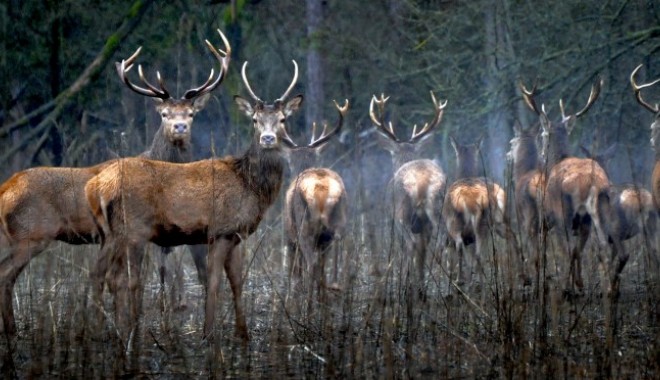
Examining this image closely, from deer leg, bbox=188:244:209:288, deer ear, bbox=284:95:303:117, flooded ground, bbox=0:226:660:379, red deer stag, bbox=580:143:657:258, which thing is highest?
deer ear, bbox=284:95:303:117

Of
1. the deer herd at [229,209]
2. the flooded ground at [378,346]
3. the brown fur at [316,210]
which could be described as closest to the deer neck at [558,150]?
the deer herd at [229,209]

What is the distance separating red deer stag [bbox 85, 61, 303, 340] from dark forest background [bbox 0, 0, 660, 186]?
5290mm

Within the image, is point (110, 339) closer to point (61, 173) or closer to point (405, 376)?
point (405, 376)

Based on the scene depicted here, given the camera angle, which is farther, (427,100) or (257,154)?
(427,100)

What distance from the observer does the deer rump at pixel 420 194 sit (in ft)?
33.2

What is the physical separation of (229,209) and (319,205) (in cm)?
217

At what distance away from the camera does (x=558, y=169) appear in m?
9.78

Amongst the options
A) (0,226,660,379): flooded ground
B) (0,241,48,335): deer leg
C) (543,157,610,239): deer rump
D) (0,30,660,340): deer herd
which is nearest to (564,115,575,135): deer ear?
(0,30,660,340): deer herd

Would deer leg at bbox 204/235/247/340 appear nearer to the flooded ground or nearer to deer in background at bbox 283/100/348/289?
the flooded ground

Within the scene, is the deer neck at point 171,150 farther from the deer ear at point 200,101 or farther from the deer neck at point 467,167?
the deer neck at point 467,167

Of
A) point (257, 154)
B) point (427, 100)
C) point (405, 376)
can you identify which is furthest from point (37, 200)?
point (427, 100)

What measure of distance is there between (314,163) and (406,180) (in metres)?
1.37

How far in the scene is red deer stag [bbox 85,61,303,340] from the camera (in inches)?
283

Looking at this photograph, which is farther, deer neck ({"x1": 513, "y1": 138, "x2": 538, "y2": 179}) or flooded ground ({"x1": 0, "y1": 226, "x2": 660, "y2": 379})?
deer neck ({"x1": 513, "y1": 138, "x2": 538, "y2": 179})
